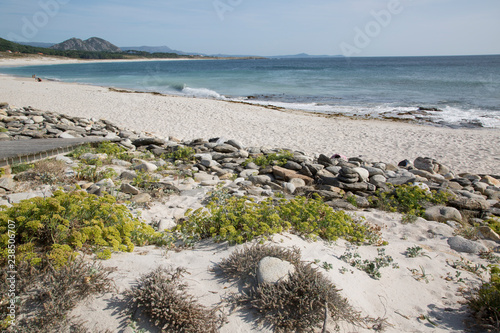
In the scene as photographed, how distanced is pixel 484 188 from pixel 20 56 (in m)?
116

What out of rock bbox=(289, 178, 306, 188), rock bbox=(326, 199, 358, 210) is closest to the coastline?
rock bbox=(289, 178, 306, 188)

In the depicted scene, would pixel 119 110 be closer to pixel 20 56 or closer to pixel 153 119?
pixel 153 119

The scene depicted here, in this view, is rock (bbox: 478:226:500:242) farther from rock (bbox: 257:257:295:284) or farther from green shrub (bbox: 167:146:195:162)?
green shrub (bbox: 167:146:195:162)

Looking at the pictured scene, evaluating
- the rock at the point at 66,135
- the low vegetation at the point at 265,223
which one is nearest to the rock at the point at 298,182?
the low vegetation at the point at 265,223

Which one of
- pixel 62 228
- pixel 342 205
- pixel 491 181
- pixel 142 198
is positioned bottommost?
pixel 491 181

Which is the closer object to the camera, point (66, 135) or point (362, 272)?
point (362, 272)

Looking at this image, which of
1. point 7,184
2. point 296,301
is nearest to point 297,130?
point 7,184

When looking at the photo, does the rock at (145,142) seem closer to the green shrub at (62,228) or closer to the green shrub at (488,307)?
the green shrub at (62,228)

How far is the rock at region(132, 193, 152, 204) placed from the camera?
16.1 ft

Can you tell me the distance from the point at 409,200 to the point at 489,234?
1.33 meters

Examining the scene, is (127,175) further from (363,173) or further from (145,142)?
(363,173)

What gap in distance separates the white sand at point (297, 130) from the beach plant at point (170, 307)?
9182 millimetres

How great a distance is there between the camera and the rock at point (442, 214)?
17.7 feet

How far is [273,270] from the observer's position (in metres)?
2.89
